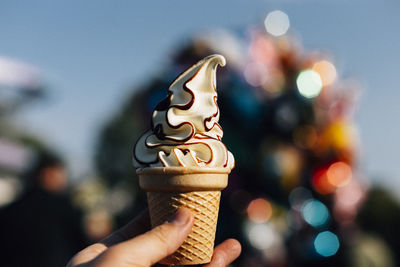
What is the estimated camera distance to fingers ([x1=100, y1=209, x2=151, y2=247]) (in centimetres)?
196

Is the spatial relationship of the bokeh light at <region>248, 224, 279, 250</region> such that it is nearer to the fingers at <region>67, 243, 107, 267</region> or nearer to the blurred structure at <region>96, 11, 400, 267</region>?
the blurred structure at <region>96, 11, 400, 267</region>

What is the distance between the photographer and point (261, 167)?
383 centimetres

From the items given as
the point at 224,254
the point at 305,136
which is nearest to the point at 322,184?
the point at 305,136

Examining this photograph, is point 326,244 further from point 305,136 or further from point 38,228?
point 38,228

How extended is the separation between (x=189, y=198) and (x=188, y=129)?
325 millimetres

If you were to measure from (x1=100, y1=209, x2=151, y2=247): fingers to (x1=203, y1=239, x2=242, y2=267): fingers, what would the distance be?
1.49 feet

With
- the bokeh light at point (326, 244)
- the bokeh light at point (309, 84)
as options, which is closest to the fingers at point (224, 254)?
the bokeh light at point (326, 244)

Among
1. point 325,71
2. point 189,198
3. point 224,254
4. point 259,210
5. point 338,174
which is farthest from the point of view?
point 325,71

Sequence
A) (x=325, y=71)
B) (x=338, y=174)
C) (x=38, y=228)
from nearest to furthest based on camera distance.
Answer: (x=38, y=228)
(x=338, y=174)
(x=325, y=71)

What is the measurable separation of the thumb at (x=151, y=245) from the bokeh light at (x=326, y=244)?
2.71 m

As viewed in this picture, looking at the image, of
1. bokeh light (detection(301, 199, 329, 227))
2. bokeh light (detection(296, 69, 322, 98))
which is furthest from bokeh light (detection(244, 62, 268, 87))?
bokeh light (detection(301, 199, 329, 227))

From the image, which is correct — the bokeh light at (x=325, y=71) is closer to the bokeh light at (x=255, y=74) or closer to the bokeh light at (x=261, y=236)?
the bokeh light at (x=255, y=74)

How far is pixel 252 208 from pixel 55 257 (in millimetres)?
1880

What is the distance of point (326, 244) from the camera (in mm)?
3945
